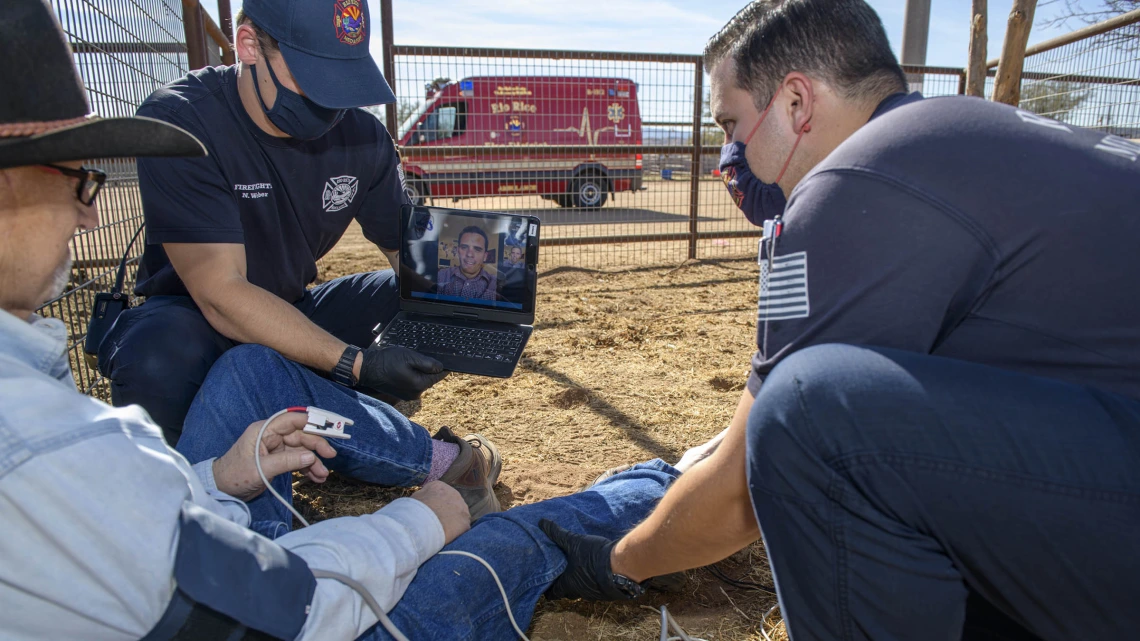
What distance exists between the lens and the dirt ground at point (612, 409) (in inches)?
76.0

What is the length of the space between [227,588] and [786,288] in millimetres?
978

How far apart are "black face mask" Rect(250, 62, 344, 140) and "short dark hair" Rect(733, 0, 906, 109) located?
143 centimetres

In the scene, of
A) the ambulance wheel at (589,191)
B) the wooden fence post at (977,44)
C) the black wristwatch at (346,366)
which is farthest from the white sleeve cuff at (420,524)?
the ambulance wheel at (589,191)

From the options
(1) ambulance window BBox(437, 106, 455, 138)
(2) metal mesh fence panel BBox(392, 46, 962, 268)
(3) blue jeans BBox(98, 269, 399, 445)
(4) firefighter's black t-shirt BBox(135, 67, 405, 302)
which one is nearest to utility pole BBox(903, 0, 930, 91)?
(2) metal mesh fence panel BBox(392, 46, 962, 268)

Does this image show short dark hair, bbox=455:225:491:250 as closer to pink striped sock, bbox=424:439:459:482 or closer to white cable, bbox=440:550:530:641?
pink striped sock, bbox=424:439:459:482

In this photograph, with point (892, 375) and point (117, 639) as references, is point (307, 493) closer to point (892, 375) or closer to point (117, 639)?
point (117, 639)

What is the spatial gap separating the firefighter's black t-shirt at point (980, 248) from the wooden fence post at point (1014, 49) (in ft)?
10.9

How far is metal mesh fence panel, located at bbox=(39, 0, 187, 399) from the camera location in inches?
109

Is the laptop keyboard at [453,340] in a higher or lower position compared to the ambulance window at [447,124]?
lower

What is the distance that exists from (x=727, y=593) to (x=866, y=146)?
126cm

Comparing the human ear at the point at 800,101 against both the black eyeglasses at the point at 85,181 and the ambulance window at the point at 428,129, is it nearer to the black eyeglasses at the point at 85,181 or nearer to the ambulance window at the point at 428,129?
the black eyeglasses at the point at 85,181

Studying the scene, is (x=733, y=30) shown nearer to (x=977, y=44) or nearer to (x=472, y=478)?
(x=472, y=478)

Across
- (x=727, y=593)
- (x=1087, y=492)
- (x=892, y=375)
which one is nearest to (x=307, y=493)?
(x=727, y=593)

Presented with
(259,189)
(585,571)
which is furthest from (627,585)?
(259,189)
